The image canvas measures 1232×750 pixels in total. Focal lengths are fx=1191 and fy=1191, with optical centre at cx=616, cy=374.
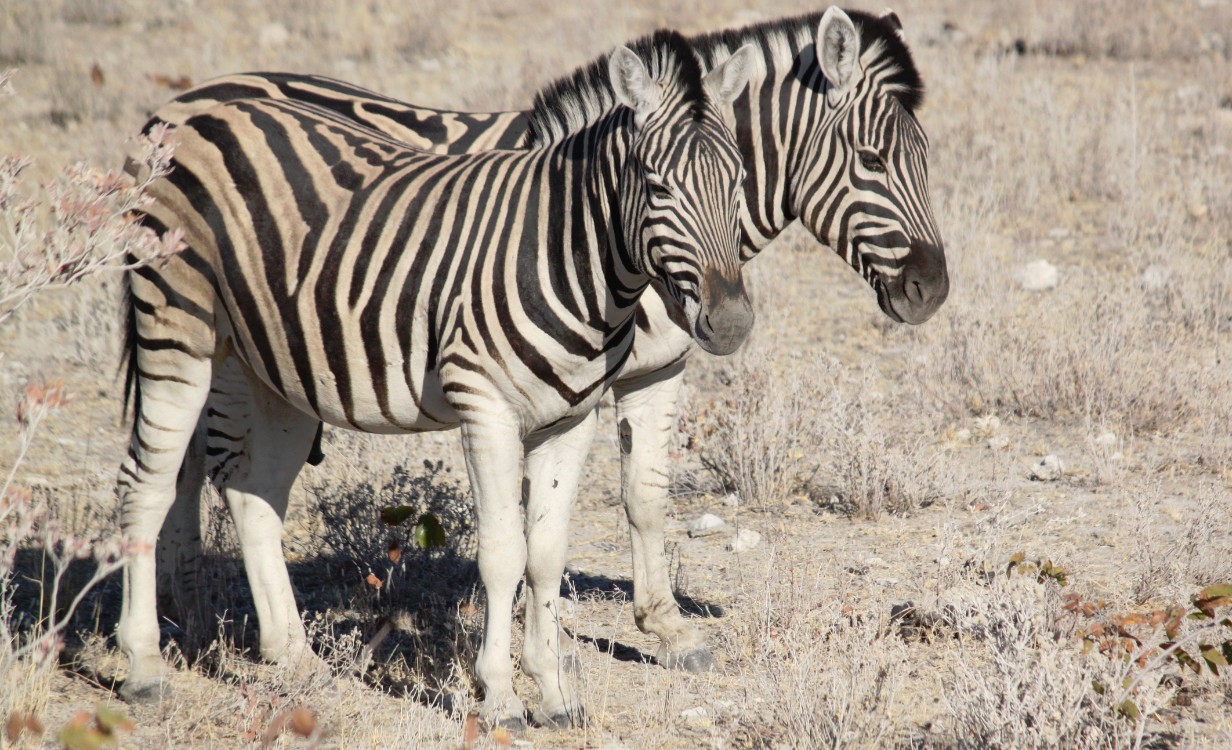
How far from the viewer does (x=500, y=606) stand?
12.8 ft

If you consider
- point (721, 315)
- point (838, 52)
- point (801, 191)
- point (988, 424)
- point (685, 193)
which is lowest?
point (988, 424)

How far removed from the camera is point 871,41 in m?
4.49

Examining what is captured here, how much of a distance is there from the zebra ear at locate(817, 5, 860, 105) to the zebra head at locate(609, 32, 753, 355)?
0.78 meters

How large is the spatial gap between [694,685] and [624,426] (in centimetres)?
101

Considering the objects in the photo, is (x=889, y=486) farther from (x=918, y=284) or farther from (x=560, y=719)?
(x=560, y=719)

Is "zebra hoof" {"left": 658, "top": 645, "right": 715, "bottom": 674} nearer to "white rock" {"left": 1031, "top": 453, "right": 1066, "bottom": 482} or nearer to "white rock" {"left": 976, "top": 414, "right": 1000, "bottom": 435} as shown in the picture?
"white rock" {"left": 1031, "top": 453, "right": 1066, "bottom": 482}

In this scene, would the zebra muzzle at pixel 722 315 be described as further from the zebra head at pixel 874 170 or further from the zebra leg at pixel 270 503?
the zebra leg at pixel 270 503

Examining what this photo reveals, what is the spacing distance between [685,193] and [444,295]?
2.91 feet

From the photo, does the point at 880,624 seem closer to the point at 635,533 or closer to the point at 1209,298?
the point at 635,533

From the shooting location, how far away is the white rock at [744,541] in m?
5.63

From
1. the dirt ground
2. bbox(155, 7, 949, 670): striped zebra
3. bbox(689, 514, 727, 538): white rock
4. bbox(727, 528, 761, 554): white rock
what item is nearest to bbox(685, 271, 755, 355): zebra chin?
bbox(155, 7, 949, 670): striped zebra

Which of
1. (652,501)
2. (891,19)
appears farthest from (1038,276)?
(652,501)

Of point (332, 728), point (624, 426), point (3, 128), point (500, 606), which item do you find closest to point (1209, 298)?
point (624, 426)

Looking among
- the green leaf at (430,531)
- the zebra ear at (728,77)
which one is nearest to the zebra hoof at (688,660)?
the green leaf at (430,531)
